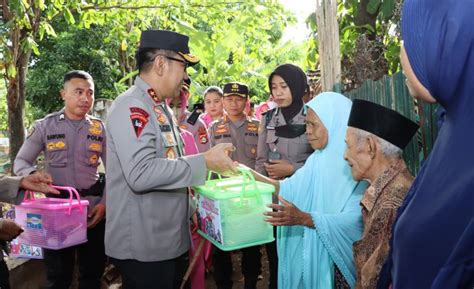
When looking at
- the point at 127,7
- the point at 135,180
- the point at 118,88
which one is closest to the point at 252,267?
the point at 135,180

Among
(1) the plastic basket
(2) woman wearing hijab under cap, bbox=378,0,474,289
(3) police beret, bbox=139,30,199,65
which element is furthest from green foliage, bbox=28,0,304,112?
(2) woman wearing hijab under cap, bbox=378,0,474,289

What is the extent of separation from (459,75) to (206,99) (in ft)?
16.7

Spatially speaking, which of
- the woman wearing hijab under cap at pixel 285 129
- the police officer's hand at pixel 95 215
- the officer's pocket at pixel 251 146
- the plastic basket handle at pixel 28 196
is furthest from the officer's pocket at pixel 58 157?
the officer's pocket at pixel 251 146

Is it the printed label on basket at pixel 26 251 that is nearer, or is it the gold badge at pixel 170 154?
the gold badge at pixel 170 154

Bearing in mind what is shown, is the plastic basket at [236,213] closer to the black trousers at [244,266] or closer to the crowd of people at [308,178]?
the crowd of people at [308,178]

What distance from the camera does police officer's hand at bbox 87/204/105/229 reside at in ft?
11.2

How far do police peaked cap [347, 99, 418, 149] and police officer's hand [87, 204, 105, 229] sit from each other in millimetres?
2510

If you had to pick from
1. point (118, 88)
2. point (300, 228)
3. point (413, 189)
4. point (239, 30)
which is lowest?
point (300, 228)

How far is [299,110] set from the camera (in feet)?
12.6

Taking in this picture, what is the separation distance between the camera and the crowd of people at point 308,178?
1040 mm

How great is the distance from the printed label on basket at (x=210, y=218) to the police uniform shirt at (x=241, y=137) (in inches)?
86.9

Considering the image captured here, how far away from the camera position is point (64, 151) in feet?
11.7

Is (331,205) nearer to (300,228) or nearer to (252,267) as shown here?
(300,228)

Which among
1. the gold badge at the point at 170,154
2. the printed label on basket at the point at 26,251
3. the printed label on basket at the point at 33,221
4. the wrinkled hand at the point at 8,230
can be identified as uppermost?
the gold badge at the point at 170,154
